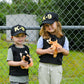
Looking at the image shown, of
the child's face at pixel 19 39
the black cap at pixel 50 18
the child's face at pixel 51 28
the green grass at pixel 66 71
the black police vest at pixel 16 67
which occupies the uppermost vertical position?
the black cap at pixel 50 18

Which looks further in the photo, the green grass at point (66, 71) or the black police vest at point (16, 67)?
the green grass at point (66, 71)

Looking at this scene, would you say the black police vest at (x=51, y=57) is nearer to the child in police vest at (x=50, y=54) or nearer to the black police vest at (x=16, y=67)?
the child in police vest at (x=50, y=54)

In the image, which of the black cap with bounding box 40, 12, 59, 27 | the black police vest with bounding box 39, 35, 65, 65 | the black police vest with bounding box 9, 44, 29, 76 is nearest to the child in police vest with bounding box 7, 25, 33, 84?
the black police vest with bounding box 9, 44, 29, 76

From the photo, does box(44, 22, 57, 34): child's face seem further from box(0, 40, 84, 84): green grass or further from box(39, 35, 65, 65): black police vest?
box(0, 40, 84, 84): green grass

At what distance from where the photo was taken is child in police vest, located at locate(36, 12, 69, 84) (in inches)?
86.3

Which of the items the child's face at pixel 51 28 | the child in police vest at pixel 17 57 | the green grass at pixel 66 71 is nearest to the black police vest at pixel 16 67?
the child in police vest at pixel 17 57

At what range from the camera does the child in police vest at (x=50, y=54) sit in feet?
7.19

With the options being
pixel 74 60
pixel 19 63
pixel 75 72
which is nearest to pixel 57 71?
pixel 19 63

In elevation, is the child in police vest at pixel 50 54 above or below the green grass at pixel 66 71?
above

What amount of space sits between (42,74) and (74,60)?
2808mm

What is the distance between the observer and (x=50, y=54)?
2.20m

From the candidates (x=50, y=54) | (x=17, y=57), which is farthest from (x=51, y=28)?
(x=17, y=57)

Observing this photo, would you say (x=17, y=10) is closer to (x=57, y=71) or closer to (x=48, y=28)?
(x=48, y=28)

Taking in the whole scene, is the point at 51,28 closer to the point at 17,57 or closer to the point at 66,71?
the point at 17,57
